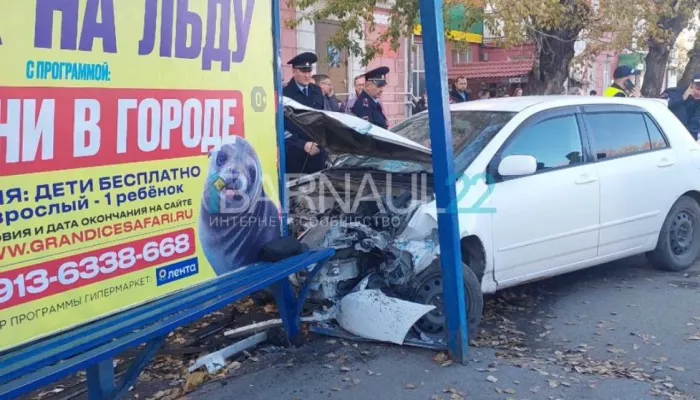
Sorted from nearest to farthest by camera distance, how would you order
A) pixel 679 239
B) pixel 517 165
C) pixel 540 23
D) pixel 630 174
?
pixel 517 165, pixel 630 174, pixel 679 239, pixel 540 23

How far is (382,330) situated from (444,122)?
1.40 metres

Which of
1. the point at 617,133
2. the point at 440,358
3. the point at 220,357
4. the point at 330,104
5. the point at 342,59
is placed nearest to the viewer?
the point at 220,357

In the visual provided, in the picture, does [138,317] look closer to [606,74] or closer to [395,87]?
[395,87]

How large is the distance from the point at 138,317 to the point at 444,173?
76.4 inches

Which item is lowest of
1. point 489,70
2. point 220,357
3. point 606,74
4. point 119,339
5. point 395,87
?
point 220,357

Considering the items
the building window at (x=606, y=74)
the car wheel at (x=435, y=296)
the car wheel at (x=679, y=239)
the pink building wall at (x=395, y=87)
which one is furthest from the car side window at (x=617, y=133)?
the building window at (x=606, y=74)

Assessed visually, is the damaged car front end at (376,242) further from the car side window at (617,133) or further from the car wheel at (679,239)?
the car wheel at (679,239)

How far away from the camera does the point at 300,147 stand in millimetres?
6086

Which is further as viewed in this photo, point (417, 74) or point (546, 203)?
point (417, 74)

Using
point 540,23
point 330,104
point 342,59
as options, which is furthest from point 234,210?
point 342,59

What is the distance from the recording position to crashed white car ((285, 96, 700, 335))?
457 cm

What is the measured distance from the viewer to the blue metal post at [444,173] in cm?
388

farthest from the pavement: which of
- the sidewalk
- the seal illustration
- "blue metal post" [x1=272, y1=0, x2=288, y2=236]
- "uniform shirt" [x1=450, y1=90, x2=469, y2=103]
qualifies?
"uniform shirt" [x1=450, y1=90, x2=469, y2=103]

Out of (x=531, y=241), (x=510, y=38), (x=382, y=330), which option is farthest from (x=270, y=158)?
(x=510, y=38)
